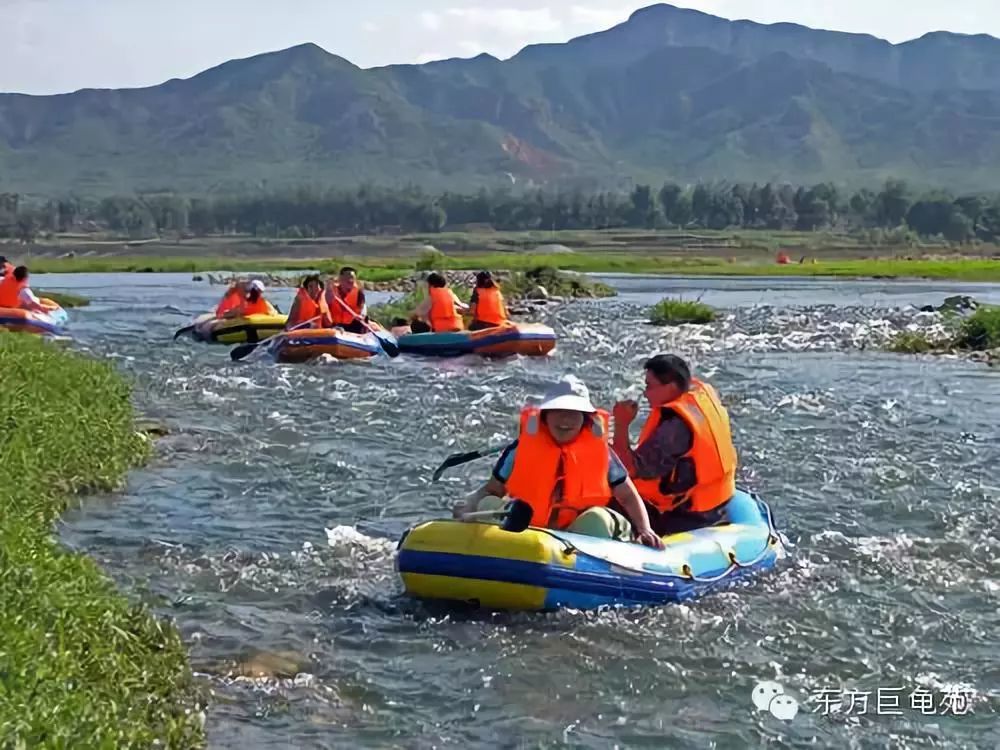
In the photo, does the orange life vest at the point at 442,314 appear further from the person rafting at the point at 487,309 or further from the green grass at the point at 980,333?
the green grass at the point at 980,333

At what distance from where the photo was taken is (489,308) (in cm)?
2595

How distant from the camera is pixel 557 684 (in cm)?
792

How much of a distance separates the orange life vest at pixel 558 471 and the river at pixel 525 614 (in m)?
0.84

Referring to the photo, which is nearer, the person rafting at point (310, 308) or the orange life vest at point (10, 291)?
the person rafting at point (310, 308)

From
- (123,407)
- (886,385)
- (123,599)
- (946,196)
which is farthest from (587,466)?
(946,196)

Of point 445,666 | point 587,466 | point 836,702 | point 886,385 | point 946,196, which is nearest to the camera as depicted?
point 836,702

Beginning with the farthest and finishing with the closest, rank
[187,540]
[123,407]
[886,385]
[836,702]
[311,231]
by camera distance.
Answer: [311,231] → [886,385] → [123,407] → [187,540] → [836,702]

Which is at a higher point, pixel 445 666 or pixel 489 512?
pixel 489 512

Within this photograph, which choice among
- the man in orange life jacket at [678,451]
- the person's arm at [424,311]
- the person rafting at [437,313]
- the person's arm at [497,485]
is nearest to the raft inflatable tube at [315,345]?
the person rafting at [437,313]

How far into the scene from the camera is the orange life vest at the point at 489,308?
84.9 feet

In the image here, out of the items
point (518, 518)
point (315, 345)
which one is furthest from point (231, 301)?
point (518, 518)

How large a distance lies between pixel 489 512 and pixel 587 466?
2.50 ft

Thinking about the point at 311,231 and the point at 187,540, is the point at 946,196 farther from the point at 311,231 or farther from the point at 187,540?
the point at 187,540

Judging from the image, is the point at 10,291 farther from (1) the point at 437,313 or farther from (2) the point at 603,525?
(2) the point at 603,525
